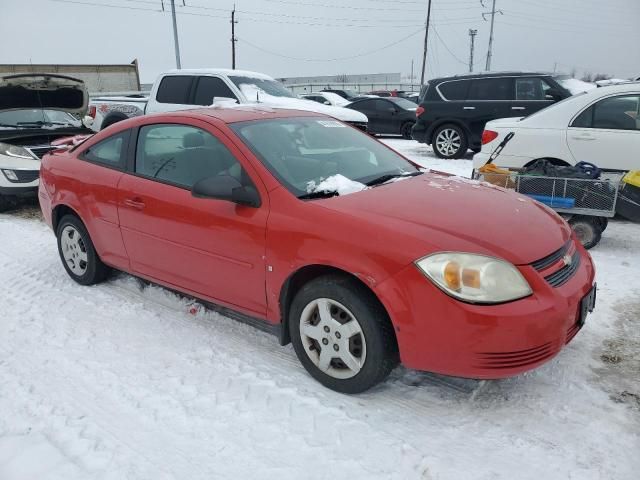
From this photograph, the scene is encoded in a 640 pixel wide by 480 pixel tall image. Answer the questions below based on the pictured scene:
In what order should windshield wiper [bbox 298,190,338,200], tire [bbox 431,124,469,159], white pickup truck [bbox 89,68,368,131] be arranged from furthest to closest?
1. tire [bbox 431,124,469,159]
2. white pickup truck [bbox 89,68,368,131]
3. windshield wiper [bbox 298,190,338,200]

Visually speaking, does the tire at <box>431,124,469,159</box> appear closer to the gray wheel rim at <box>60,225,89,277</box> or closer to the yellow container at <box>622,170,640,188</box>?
the yellow container at <box>622,170,640,188</box>

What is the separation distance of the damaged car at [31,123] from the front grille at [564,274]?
6.84 m

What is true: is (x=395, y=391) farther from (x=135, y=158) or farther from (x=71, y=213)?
(x=71, y=213)

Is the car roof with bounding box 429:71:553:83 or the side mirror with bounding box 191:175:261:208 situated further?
the car roof with bounding box 429:71:553:83

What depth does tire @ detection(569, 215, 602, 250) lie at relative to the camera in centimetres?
525

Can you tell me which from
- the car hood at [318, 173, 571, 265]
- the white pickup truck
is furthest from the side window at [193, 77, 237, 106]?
the car hood at [318, 173, 571, 265]

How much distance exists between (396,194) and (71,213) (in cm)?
297

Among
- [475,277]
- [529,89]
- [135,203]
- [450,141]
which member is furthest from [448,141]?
[475,277]

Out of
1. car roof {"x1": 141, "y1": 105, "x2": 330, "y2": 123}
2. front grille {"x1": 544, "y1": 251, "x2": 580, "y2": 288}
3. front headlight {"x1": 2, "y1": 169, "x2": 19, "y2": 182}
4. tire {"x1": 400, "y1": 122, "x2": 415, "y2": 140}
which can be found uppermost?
car roof {"x1": 141, "y1": 105, "x2": 330, "y2": 123}

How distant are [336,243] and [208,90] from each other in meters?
7.30

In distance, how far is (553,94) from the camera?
31.8 feet

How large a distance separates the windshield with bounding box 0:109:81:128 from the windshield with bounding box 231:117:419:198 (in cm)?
614

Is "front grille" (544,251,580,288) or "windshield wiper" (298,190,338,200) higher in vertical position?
"windshield wiper" (298,190,338,200)

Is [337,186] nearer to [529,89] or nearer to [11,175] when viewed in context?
[11,175]
